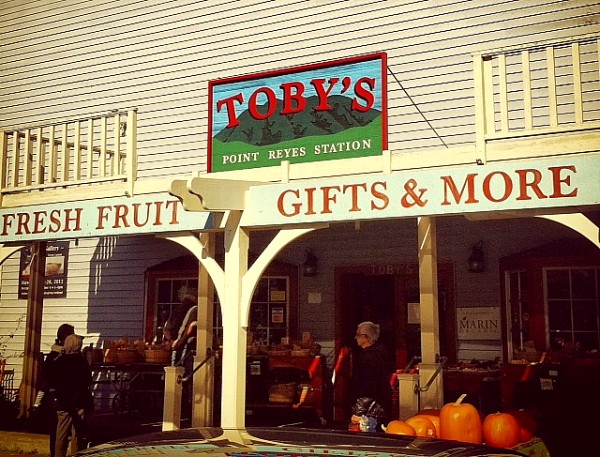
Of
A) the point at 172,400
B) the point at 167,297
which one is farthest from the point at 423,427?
the point at 167,297

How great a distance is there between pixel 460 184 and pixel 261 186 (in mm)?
1821

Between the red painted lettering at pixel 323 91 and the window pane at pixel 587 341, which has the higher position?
the red painted lettering at pixel 323 91

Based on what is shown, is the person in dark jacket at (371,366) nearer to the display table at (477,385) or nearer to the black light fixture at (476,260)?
the display table at (477,385)

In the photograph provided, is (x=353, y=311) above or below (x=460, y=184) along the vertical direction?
below

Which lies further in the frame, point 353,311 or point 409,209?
point 353,311

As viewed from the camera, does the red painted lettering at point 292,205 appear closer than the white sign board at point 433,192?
No

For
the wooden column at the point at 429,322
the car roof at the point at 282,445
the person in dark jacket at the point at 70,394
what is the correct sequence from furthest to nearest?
the person in dark jacket at the point at 70,394 < the wooden column at the point at 429,322 < the car roof at the point at 282,445

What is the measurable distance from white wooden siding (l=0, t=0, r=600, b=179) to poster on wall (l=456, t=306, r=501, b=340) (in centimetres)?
239

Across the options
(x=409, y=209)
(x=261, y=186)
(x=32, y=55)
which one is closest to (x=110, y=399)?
(x=32, y=55)

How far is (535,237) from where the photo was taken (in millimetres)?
10336

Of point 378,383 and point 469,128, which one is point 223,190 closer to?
point 378,383

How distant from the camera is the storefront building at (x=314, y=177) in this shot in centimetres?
633

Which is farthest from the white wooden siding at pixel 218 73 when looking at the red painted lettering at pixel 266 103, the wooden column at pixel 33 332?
the wooden column at pixel 33 332

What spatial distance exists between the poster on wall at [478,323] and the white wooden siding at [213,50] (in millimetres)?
2386
